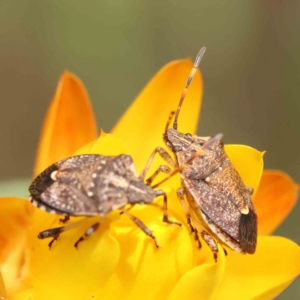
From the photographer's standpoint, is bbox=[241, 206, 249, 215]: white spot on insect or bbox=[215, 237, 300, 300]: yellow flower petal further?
bbox=[241, 206, 249, 215]: white spot on insect

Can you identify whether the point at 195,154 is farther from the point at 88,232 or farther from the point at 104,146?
the point at 88,232

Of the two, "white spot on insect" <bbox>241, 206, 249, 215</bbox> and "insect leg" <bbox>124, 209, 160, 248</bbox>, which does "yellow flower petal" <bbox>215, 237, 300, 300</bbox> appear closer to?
"white spot on insect" <bbox>241, 206, 249, 215</bbox>

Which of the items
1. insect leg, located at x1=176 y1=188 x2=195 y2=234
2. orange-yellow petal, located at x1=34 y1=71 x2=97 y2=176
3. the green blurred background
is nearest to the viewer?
insect leg, located at x1=176 y1=188 x2=195 y2=234

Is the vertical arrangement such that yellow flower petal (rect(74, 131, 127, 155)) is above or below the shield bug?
above

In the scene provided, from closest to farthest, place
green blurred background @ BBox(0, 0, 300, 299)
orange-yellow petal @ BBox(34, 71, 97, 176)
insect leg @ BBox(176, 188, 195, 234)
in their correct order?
insect leg @ BBox(176, 188, 195, 234) < orange-yellow petal @ BBox(34, 71, 97, 176) < green blurred background @ BBox(0, 0, 300, 299)

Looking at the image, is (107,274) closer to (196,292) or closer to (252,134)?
(196,292)

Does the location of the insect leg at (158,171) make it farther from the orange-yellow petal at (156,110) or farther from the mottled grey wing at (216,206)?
the orange-yellow petal at (156,110)

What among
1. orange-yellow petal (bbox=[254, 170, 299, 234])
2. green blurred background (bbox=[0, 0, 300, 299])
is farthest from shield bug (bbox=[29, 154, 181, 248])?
green blurred background (bbox=[0, 0, 300, 299])
